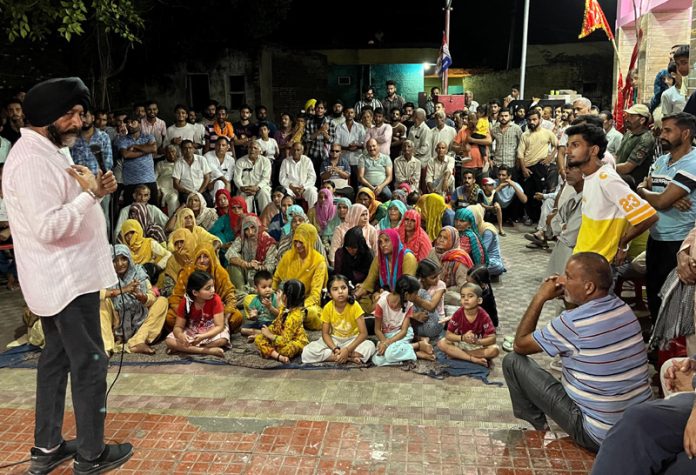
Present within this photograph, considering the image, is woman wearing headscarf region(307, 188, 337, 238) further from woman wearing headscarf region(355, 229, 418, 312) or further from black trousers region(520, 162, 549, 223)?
black trousers region(520, 162, 549, 223)

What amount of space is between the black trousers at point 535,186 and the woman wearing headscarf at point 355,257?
4676mm

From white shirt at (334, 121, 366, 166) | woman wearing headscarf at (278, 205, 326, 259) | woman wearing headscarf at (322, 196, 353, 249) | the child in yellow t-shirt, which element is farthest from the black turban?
white shirt at (334, 121, 366, 166)

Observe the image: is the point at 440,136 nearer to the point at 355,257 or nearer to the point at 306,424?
the point at 355,257

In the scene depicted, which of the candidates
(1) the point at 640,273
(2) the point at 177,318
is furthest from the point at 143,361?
(1) the point at 640,273

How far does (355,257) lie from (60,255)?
4069mm

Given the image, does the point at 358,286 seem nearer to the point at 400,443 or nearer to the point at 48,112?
the point at 400,443

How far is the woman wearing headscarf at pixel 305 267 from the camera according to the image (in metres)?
6.18

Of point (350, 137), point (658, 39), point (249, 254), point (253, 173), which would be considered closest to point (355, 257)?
point (249, 254)

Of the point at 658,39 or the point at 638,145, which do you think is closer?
the point at 638,145

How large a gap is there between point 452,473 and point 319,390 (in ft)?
5.01

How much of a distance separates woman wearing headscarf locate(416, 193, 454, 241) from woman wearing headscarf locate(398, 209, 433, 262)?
1010mm

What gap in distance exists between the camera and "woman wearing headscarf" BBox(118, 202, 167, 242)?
7516mm

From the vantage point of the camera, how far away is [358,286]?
21.1 ft

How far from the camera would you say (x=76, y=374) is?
287 cm
